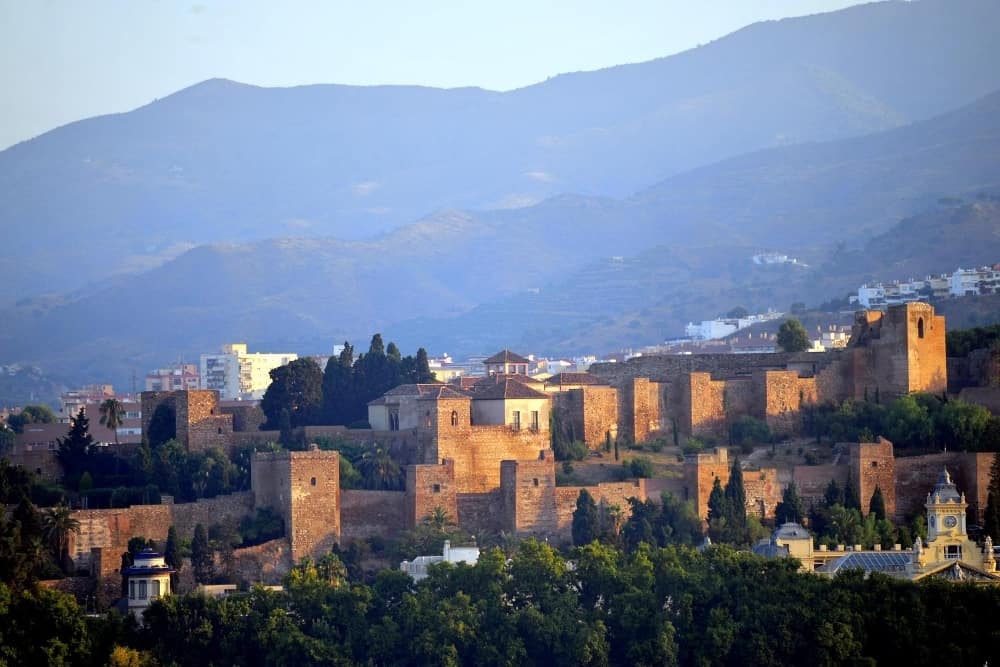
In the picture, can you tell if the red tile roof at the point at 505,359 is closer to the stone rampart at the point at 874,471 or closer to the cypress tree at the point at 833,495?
the stone rampart at the point at 874,471

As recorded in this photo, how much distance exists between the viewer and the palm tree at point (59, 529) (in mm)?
51312

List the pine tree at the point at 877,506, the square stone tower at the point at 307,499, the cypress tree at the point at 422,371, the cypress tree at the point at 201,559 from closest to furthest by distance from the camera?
the cypress tree at the point at 201,559 < the square stone tower at the point at 307,499 < the pine tree at the point at 877,506 < the cypress tree at the point at 422,371

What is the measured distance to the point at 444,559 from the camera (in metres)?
52.0

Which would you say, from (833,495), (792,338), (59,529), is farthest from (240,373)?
(59,529)

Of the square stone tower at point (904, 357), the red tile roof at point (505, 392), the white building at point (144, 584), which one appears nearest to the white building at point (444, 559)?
the white building at point (144, 584)

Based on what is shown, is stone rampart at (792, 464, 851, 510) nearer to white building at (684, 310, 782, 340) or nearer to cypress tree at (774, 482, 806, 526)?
cypress tree at (774, 482, 806, 526)

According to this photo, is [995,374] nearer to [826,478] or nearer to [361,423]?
[826,478]

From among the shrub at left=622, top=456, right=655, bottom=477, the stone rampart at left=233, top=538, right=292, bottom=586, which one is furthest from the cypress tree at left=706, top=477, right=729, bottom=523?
the stone rampart at left=233, top=538, right=292, bottom=586

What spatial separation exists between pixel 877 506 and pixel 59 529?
1745 centimetres

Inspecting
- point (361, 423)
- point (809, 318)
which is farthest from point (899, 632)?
point (809, 318)

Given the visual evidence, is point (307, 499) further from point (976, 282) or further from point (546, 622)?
point (976, 282)

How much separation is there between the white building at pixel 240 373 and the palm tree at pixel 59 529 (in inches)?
1830

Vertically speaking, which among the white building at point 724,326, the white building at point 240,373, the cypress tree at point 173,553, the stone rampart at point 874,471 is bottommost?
the cypress tree at point 173,553

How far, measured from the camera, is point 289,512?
2076 inches
